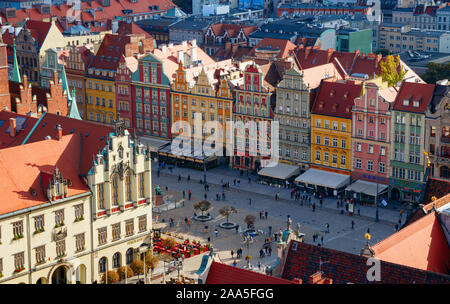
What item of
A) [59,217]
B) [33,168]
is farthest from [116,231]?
[33,168]

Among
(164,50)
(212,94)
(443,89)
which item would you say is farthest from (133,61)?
(443,89)

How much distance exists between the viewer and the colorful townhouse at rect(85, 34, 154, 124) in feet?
480

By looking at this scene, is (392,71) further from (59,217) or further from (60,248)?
(60,248)

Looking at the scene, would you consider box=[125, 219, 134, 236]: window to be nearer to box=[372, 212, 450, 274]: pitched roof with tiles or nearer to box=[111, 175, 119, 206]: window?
box=[111, 175, 119, 206]: window

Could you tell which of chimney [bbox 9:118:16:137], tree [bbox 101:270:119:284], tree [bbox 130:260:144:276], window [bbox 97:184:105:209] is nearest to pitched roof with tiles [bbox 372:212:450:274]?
tree [bbox 130:260:144:276]

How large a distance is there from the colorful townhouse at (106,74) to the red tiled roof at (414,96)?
58.6m

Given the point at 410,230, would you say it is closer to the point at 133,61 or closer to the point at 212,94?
the point at 212,94

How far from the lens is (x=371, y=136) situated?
11194 centimetres

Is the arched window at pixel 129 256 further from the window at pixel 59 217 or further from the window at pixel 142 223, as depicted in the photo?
the window at pixel 59 217

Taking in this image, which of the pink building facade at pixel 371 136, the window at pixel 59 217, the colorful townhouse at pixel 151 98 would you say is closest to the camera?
the window at pixel 59 217

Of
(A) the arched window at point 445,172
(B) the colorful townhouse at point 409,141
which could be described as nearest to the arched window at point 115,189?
(B) the colorful townhouse at point 409,141

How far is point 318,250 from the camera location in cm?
5228

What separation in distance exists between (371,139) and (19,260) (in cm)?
5871

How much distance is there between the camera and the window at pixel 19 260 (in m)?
72.7
